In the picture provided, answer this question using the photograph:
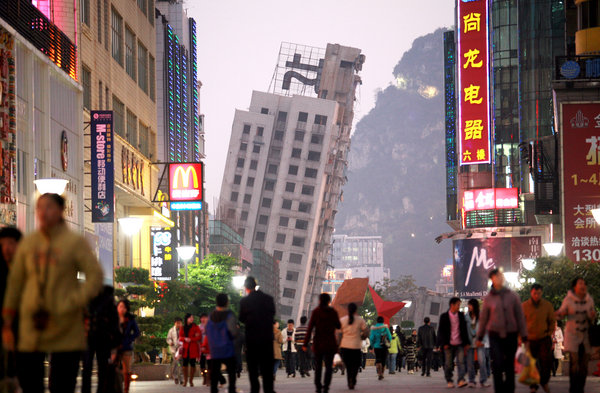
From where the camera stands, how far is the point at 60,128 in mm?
32125

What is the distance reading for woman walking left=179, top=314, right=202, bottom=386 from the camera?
26.0 metres

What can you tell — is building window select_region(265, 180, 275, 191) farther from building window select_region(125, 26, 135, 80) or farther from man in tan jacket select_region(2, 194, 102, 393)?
man in tan jacket select_region(2, 194, 102, 393)

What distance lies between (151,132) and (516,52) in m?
33.8

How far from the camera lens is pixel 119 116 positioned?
42938 millimetres

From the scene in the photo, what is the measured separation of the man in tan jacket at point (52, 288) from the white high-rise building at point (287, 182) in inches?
5171

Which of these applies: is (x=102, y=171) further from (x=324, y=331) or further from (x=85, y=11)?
(x=324, y=331)

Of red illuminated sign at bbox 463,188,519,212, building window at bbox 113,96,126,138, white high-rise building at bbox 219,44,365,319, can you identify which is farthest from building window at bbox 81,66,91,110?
white high-rise building at bbox 219,44,365,319

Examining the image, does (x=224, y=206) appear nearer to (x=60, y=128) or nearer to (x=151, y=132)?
(x=151, y=132)

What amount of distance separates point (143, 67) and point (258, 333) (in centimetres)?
3429

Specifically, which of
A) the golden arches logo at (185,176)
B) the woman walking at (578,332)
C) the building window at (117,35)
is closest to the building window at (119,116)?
the building window at (117,35)

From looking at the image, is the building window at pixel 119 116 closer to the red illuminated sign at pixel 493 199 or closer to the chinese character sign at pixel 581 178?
the chinese character sign at pixel 581 178

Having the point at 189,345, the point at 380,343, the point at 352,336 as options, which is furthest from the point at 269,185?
the point at 352,336

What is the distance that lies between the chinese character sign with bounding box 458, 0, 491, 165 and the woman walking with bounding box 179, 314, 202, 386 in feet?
122

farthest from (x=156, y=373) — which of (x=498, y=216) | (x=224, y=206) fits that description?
(x=224, y=206)
